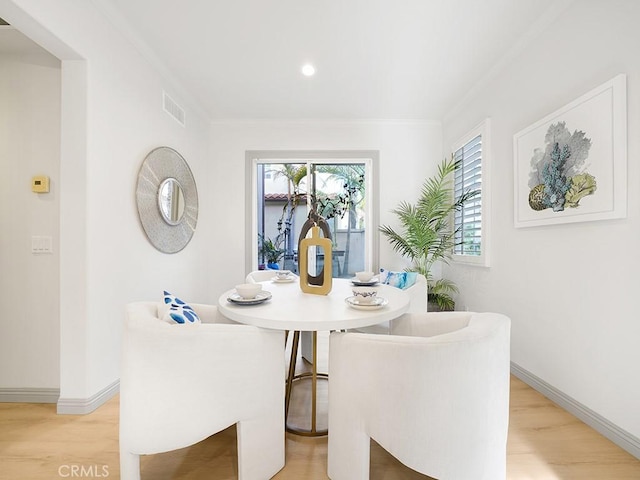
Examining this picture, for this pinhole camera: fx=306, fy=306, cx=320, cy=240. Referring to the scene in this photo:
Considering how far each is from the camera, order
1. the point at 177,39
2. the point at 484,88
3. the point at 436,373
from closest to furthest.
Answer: the point at 436,373 → the point at 177,39 → the point at 484,88

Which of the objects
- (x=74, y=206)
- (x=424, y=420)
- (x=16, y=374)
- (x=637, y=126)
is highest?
(x=637, y=126)

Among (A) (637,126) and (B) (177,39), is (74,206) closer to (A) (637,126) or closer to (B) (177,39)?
(B) (177,39)

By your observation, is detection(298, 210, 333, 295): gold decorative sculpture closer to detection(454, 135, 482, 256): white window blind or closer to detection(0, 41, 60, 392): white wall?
detection(0, 41, 60, 392): white wall

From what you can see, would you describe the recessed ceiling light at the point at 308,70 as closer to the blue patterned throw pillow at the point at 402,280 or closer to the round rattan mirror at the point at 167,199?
the round rattan mirror at the point at 167,199

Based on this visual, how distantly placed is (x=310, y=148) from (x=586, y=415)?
3522 mm

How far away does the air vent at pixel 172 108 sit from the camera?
2834 mm

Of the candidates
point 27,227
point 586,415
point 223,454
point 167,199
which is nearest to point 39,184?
point 27,227

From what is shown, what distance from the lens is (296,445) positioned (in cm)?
155

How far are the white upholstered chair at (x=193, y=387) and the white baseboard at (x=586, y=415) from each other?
1745mm

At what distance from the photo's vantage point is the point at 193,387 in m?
1.13

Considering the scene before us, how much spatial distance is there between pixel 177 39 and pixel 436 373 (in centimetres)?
279

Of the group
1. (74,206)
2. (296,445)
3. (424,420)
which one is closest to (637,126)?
(424,420)

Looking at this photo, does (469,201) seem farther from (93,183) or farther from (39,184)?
(39,184)

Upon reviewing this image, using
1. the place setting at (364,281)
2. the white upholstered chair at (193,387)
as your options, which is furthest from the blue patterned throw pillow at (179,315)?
the place setting at (364,281)
